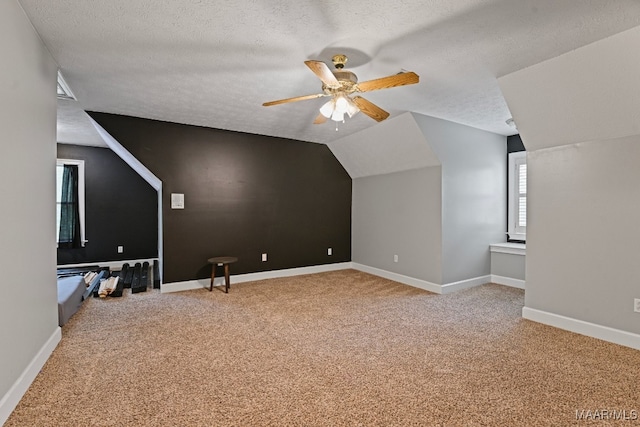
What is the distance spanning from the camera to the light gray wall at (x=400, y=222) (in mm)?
4445

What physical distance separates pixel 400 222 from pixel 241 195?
8.50ft

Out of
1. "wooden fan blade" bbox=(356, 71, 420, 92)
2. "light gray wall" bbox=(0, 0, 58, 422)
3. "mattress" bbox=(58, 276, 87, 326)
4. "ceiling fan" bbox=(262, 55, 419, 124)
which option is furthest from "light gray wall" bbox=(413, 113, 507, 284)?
"mattress" bbox=(58, 276, 87, 326)

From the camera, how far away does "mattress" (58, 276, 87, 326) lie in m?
3.00

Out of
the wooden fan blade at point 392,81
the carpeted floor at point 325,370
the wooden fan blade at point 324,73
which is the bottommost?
Result: the carpeted floor at point 325,370

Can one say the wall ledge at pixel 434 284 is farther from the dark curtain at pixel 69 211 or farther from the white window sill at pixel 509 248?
the dark curtain at pixel 69 211

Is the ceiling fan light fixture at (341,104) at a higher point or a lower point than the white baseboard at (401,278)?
higher

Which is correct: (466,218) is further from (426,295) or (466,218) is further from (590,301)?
(590,301)

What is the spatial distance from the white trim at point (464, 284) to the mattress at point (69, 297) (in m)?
4.40

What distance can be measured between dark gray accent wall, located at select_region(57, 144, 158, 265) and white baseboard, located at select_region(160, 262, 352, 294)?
102 inches

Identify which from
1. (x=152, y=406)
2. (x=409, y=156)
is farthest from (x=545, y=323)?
(x=152, y=406)

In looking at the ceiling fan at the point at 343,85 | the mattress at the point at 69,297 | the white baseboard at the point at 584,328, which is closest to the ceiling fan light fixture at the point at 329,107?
the ceiling fan at the point at 343,85

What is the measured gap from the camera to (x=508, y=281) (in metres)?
4.71

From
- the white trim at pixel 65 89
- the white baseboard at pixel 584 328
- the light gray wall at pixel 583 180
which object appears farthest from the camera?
the white trim at pixel 65 89

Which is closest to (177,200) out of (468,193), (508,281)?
(468,193)
